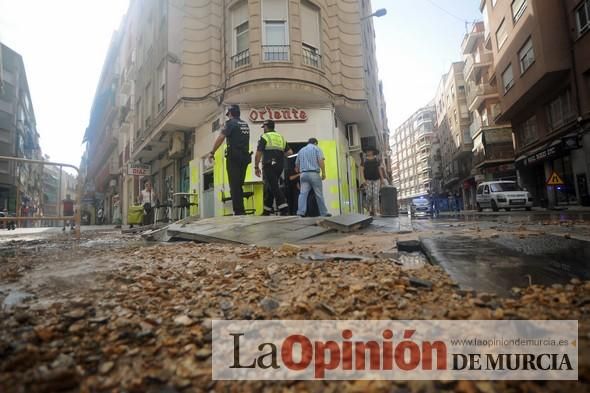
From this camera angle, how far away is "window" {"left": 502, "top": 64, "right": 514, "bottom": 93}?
20.7 metres

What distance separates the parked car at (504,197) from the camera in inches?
663

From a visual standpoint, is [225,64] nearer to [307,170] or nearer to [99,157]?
[307,170]

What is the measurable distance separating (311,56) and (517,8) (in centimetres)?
1593

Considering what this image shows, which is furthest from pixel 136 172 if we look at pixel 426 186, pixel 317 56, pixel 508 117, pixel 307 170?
pixel 426 186

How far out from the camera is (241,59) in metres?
11.6

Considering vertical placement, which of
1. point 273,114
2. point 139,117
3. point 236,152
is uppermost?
point 139,117

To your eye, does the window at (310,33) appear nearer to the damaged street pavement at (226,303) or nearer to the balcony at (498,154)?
the damaged street pavement at (226,303)

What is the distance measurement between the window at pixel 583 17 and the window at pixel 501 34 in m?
5.83

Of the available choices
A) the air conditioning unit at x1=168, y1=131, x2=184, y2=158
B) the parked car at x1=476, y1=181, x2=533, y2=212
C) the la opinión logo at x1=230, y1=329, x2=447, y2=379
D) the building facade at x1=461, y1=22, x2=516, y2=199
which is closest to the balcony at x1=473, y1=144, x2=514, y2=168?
the building facade at x1=461, y1=22, x2=516, y2=199

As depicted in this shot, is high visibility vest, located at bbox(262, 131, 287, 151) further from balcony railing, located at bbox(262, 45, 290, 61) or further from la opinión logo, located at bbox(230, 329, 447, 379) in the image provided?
balcony railing, located at bbox(262, 45, 290, 61)

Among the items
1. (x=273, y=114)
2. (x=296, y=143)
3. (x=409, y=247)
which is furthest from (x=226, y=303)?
(x=273, y=114)

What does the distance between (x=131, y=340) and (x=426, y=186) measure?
249 ft

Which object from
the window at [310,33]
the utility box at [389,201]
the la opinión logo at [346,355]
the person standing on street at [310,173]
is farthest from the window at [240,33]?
the la opinión logo at [346,355]

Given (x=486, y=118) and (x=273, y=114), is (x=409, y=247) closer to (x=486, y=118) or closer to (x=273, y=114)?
(x=273, y=114)
